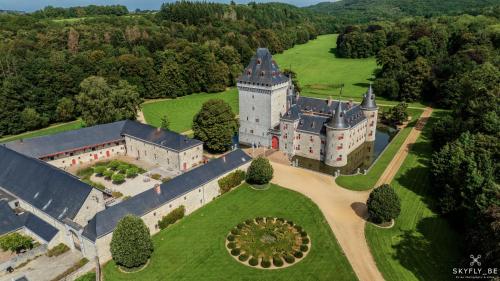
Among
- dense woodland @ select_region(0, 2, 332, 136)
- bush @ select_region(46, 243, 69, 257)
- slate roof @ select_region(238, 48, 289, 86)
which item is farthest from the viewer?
dense woodland @ select_region(0, 2, 332, 136)

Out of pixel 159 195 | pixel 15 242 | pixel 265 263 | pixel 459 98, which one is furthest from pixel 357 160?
pixel 15 242

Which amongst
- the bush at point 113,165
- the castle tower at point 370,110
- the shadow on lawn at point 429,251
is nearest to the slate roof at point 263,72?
the castle tower at point 370,110

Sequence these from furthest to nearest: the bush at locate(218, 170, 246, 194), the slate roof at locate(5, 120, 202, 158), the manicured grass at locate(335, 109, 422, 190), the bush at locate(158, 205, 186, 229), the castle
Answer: the castle
the slate roof at locate(5, 120, 202, 158)
the manicured grass at locate(335, 109, 422, 190)
the bush at locate(218, 170, 246, 194)
the bush at locate(158, 205, 186, 229)

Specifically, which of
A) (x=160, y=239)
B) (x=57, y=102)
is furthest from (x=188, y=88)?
(x=160, y=239)

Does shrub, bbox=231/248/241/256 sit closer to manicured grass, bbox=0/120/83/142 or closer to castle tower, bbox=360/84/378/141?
castle tower, bbox=360/84/378/141

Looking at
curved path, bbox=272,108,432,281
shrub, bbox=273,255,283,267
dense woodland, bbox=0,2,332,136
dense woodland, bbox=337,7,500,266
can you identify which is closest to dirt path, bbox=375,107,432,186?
curved path, bbox=272,108,432,281

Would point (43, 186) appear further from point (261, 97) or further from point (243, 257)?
point (261, 97)

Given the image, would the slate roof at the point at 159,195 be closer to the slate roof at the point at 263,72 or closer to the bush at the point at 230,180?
the bush at the point at 230,180

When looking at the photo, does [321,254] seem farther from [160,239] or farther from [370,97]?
[370,97]
